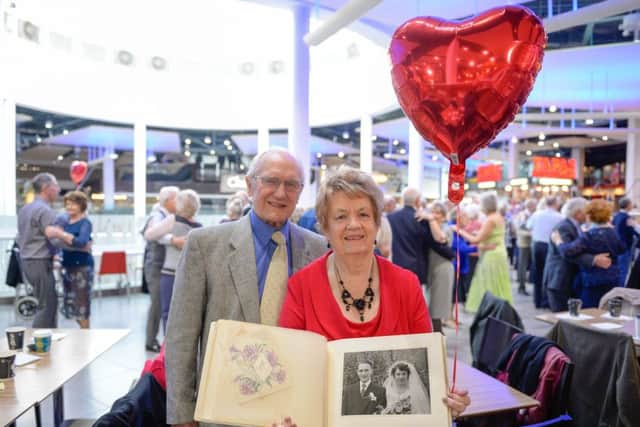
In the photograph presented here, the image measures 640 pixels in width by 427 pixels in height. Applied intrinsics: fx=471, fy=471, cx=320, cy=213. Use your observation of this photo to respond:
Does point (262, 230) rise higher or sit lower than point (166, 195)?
lower

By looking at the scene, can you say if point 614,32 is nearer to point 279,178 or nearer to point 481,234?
point 481,234

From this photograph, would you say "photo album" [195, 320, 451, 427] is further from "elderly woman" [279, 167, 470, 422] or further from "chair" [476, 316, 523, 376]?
"chair" [476, 316, 523, 376]

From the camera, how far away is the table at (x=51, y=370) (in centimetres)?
182

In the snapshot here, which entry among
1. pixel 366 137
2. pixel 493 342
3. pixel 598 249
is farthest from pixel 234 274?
pixel 366 137

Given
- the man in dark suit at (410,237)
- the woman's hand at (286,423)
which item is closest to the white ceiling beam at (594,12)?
the man in dark suit at (410,237)

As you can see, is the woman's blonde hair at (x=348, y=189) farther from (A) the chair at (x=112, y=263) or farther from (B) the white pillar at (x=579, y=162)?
(B) the white pillar at (x=579, y=162)

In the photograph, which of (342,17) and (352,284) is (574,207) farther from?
(352,284)

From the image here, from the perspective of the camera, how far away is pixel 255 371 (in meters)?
1.16

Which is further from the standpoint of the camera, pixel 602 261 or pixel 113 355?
pixel 113 355

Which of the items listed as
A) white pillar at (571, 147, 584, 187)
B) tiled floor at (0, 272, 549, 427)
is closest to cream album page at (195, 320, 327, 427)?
tiled floor at (0, 272, 549, 427)

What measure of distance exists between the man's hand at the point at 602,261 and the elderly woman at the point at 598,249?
0.06m

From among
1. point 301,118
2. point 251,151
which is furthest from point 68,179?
point 301,118

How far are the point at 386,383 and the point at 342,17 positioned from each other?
414cm

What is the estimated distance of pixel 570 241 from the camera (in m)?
5.12
